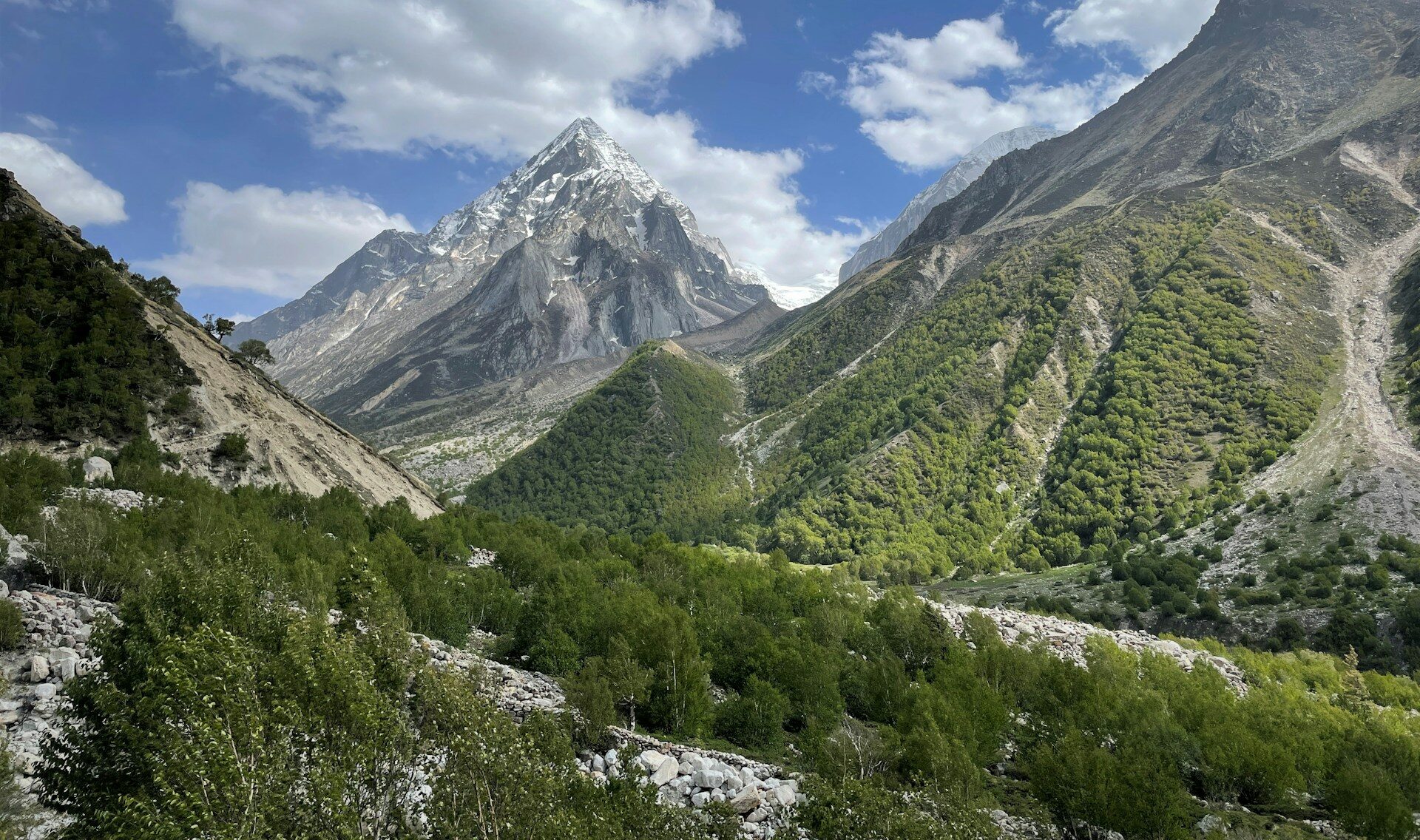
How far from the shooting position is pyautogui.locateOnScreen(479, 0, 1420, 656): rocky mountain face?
8606 centimetres

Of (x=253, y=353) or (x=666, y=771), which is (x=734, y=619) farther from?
(x=253, y=353)

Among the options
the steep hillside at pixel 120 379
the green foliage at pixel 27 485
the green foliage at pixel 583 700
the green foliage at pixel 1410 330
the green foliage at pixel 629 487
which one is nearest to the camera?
the green foliage at pixel 583 700

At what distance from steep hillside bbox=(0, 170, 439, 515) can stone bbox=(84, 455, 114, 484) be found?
2608 mm

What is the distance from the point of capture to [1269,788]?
34000 mm

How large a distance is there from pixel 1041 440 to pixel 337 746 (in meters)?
145

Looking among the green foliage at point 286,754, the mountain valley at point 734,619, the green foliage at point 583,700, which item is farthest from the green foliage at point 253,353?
the green foliage at point 286,754

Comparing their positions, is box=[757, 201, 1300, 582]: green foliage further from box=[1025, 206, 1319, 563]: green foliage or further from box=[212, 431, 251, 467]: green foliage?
box=[212, 431, 251, 467]: green foliage

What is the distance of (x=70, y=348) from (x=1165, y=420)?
504ft

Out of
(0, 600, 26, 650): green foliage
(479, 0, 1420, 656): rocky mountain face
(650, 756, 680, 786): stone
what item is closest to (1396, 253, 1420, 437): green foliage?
(479, 0, 1420, 656): rocky mountain face

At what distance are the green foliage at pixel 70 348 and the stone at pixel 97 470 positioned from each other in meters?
4.13

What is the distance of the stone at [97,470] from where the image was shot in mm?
45312

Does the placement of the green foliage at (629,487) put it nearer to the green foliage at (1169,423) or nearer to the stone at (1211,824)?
the green foliage at (1169,423)

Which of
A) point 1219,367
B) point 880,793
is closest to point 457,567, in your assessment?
point 880,793

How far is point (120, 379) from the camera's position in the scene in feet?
173
